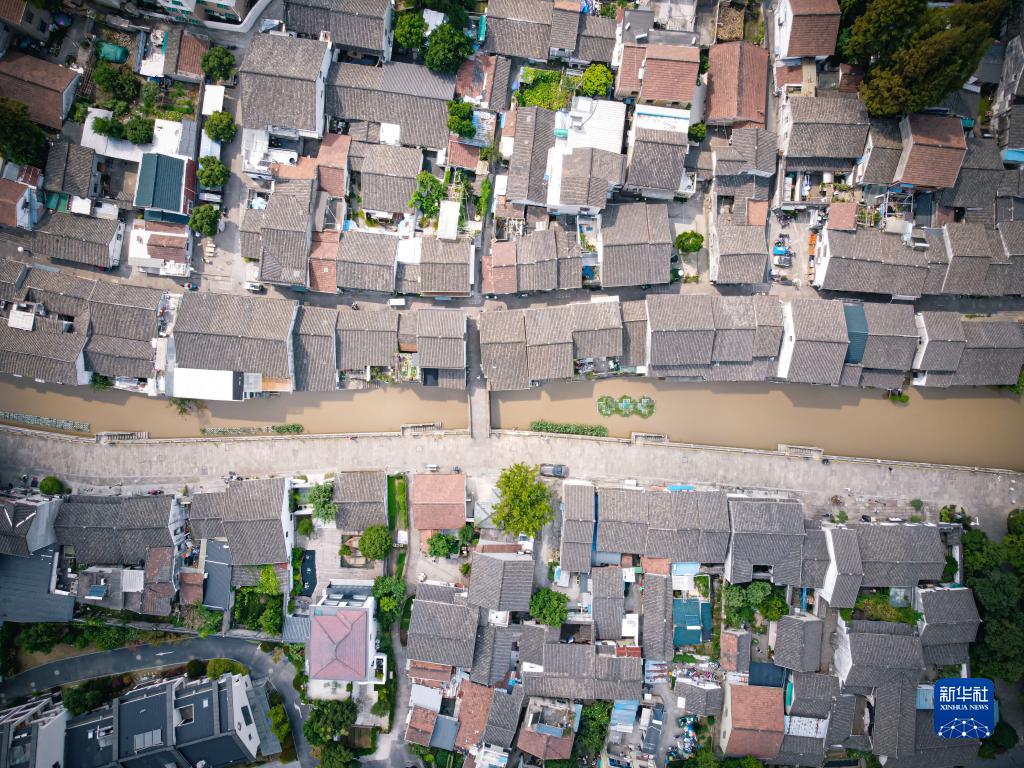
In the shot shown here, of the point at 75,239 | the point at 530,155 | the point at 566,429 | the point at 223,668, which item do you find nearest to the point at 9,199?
the point at 75,239

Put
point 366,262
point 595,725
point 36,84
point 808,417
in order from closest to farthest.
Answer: point 36,84
point 366,262
point 595,725
point 808,417

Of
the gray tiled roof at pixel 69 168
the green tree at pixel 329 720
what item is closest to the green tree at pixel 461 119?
the gray tiled roof at pixel 69 168

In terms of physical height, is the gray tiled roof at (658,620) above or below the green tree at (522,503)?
below

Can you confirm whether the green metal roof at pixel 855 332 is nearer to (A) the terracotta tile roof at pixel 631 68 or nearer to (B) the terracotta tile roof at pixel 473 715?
(A) the terracotta tile roof at pixel 631 68

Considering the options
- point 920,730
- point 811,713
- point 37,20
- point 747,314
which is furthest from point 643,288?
point 37,20

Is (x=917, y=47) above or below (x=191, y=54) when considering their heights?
below

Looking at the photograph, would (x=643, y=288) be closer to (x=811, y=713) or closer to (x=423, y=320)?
(x=423, y=320)

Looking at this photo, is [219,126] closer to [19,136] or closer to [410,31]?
[19,136]
